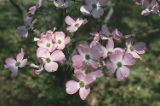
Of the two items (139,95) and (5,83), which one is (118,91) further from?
(5,83)

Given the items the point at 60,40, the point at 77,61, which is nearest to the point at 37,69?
the point at 60,40

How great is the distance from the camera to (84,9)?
5.71 ft

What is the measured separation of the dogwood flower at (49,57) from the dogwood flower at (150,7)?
840 mm

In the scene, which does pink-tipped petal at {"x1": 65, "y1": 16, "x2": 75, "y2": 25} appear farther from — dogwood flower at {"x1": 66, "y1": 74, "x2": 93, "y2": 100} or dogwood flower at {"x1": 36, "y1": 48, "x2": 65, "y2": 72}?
dogwood flower at {"x1": 66, "y1": 74, "x2": 93, "y2": 100}

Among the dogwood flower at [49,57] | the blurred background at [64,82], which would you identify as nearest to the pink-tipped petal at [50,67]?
the dogwood flower at [49,57]

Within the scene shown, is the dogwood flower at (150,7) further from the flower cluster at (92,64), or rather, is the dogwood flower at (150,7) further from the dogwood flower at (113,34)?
the flower cluster at (92,64)

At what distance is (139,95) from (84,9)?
1605mm

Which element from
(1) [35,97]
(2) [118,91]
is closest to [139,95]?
(2) [118,91]

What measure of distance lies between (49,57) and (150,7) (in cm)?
98

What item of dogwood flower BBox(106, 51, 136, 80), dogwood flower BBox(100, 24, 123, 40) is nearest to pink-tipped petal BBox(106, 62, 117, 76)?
dogwood flower BBox(106, 51, 136, 80)

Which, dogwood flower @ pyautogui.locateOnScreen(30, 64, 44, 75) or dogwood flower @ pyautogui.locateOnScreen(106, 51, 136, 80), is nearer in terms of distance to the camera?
dogwood flower @ pyautogui.locateOnScreen(106, 51, 136, 80)

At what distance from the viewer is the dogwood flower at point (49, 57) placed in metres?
1.50

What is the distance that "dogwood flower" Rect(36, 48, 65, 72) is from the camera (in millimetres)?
1501

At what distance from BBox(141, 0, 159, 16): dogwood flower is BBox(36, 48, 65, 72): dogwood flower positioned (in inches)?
33.1
